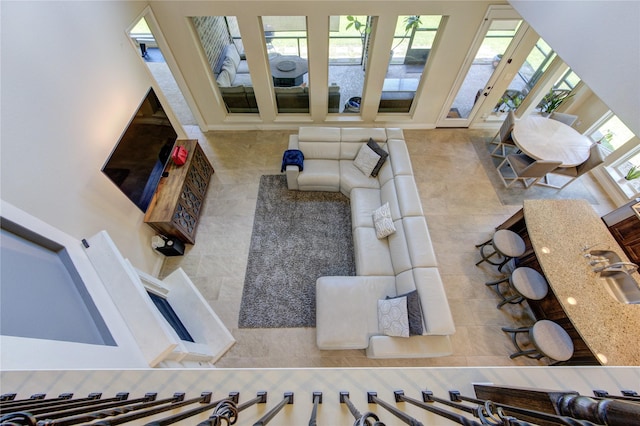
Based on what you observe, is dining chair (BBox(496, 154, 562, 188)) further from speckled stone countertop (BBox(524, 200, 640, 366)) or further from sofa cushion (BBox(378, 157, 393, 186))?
sofa cushion (BBox(378, 157, 393, 186))

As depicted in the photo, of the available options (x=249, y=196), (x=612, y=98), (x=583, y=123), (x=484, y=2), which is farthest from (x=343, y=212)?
(x=583, y=123)

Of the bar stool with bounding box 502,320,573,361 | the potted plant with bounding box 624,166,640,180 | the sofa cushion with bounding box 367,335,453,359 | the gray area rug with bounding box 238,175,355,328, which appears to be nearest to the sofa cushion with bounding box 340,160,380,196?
the gray area rug with bounding box 238,175,355,328

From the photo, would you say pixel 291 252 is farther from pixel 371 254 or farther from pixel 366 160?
pixel 366 160

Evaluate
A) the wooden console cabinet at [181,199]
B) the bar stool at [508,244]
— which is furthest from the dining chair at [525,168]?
the wooden console cabinet at [181,199]

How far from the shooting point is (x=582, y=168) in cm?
395

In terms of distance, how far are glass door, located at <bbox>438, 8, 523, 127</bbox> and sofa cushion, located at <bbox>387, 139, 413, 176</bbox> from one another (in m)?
1.78

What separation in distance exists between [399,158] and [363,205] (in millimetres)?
835

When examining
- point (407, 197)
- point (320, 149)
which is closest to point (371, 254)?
point (407, 197)

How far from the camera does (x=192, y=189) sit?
3.78 m

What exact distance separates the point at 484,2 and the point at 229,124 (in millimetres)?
4396

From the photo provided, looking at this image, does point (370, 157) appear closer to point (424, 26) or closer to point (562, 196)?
point (424, 26)

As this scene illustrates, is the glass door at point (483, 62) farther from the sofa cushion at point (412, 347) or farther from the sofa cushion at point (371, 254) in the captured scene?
the sofa cushion at point (412, 347)

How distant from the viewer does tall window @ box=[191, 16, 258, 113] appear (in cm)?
405

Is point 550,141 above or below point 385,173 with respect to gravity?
above
